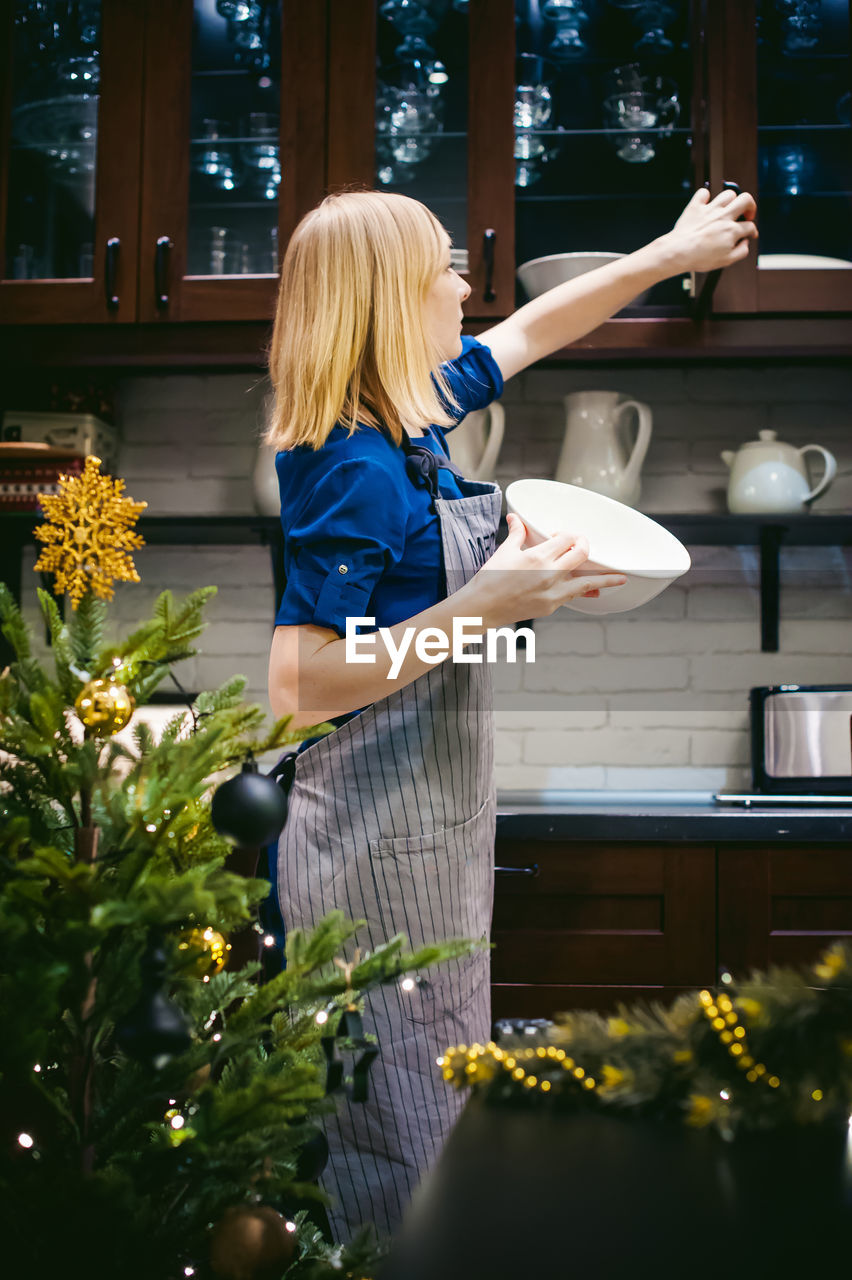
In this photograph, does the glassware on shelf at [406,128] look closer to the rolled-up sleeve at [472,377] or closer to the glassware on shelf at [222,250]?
the glassware on shelf at [222,250]

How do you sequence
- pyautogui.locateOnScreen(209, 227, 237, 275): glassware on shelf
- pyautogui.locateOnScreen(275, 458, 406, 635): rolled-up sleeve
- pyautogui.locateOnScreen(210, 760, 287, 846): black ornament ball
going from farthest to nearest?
pyautogui.locateOnScreen(209, 227, 237, 275): glassware on shelf < pyautogui.locateOnScreen(275, 458, 406, 635): rolled-up sleeve < pyautogui.locateOnScreen(210, 760, 287, 846): black ornament ball

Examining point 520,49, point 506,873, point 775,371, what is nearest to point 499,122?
point 520,49

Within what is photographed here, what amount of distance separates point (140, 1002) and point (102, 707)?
0.19 metres

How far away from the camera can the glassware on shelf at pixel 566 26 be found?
2145 mm

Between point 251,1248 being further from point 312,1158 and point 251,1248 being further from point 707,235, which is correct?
point 707,235

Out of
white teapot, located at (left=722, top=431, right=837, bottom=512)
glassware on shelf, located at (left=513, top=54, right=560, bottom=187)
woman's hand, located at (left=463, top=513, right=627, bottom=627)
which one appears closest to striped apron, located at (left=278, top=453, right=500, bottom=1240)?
woman's hand, located at (left=463, top=513, right=627, bottom=627)

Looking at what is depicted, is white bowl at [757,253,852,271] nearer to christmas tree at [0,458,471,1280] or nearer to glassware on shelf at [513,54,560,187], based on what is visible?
glassware on shelf at [513,54,560,187]

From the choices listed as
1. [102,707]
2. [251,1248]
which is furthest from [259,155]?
[251,1248]

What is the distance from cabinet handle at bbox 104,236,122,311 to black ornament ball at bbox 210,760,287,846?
1.68m

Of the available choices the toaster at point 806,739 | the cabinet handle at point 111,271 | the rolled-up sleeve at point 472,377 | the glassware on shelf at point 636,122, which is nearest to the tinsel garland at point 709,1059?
the rolled-up sleeve at point 472,377

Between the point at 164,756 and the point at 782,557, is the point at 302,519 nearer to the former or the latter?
the point at 164,756

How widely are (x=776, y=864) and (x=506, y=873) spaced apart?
461 mm

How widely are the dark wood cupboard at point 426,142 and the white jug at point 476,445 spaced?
232 mm

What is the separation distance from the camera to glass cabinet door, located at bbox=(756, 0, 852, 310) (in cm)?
205
